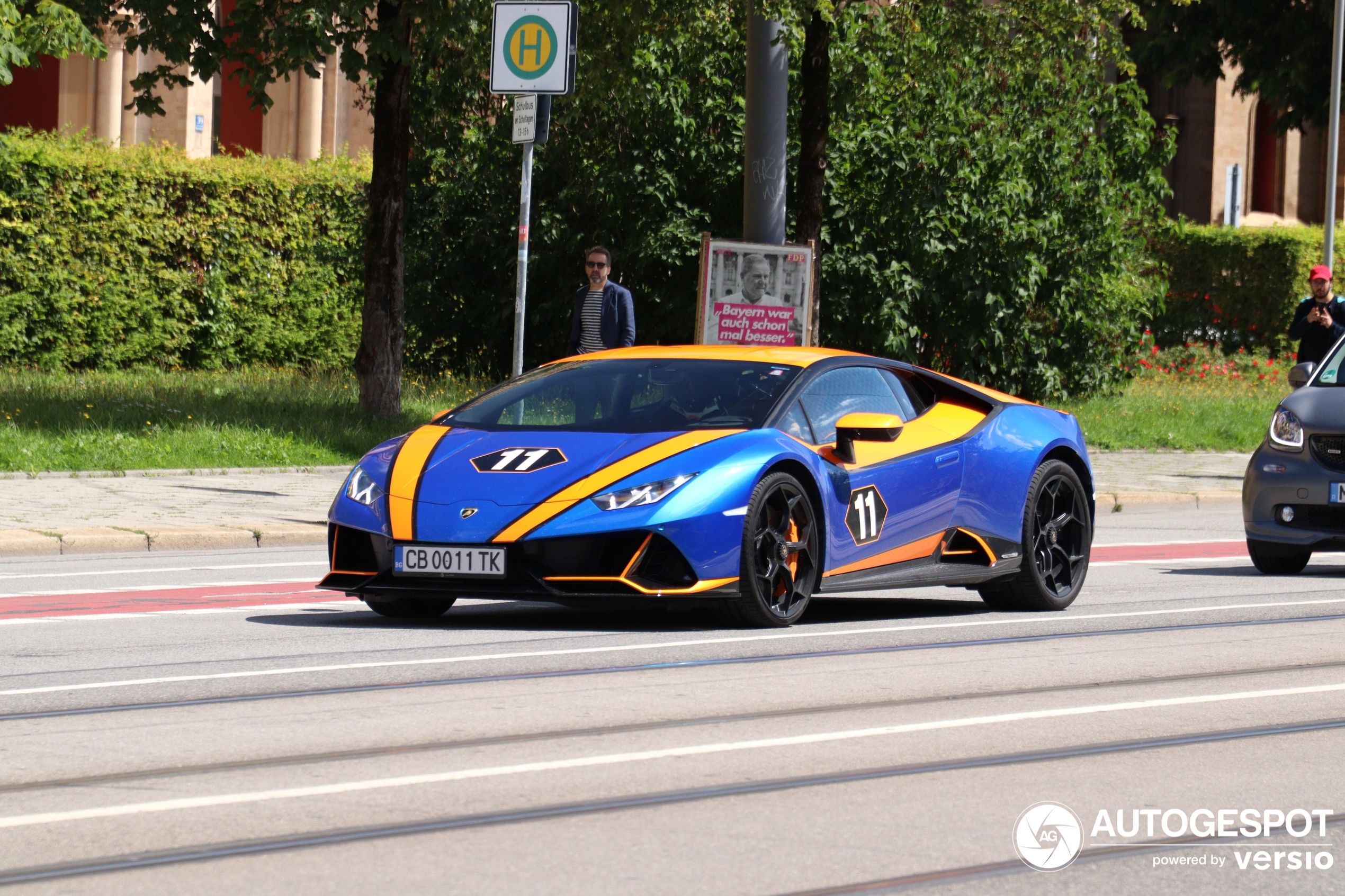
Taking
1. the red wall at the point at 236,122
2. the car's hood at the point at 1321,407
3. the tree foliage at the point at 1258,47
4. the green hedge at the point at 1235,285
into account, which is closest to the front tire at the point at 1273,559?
the car's hood at the point at 1321,407

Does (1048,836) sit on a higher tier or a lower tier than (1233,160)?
lower

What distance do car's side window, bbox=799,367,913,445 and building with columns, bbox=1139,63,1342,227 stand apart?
156ft

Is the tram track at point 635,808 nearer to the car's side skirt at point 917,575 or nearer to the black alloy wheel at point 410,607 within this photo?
the car's side skirt at point 917,575

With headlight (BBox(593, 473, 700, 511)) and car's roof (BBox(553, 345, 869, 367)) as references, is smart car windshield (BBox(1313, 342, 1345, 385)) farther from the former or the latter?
headlight (BBox(593, 473, 700, 511))

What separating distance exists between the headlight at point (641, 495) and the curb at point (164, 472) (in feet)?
29.1

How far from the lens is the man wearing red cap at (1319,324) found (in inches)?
703

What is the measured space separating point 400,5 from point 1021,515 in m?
11.0

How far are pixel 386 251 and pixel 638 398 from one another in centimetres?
1112

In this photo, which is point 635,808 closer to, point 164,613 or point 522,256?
point 164,613

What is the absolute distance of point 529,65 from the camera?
13.8 meters

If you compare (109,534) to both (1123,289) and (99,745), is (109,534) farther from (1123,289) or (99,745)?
(1123,289)

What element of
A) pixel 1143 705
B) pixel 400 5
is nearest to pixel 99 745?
pixel 1143 705

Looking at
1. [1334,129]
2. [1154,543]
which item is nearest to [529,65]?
[1154,543]

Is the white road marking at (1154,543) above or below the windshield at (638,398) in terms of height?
below
